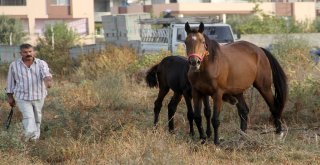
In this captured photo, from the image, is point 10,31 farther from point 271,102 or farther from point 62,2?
point 271,102

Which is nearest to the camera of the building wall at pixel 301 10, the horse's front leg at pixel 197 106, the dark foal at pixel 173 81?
the horse's front leg at pixel 197 106

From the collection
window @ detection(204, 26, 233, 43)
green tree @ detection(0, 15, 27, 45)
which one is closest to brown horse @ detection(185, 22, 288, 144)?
window @ detection(204, 26, 233, 43)

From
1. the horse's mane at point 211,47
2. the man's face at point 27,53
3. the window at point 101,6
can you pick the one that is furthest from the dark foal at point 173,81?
the window at point 101,6

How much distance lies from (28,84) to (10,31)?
34.3 meters

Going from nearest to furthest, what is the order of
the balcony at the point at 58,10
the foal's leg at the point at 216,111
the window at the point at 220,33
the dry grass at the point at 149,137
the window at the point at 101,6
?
the dry grass at the point at 149,137
the foal's leg at the point at 216,111
the window at the point at 220,33
the balcony at the point at 58,10
the window at the point at 101,6

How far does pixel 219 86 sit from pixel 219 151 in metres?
0.98

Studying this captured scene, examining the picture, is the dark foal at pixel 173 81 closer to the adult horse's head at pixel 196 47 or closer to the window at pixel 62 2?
the adult horse's head at pixel 196 47

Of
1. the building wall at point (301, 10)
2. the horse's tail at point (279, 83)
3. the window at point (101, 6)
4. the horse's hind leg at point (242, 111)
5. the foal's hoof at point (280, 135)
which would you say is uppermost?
the window at point (101, 6)

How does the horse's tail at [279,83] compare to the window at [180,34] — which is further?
the window at [180,34]

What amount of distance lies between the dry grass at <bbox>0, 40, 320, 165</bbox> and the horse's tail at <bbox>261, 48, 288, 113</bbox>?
377 mm

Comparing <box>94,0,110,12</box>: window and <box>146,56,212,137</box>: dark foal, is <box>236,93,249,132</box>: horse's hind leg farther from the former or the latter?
<box>94,0,110,12</box>: window

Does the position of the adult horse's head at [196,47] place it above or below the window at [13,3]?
below

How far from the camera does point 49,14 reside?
162 ft

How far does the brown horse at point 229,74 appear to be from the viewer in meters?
8.31
